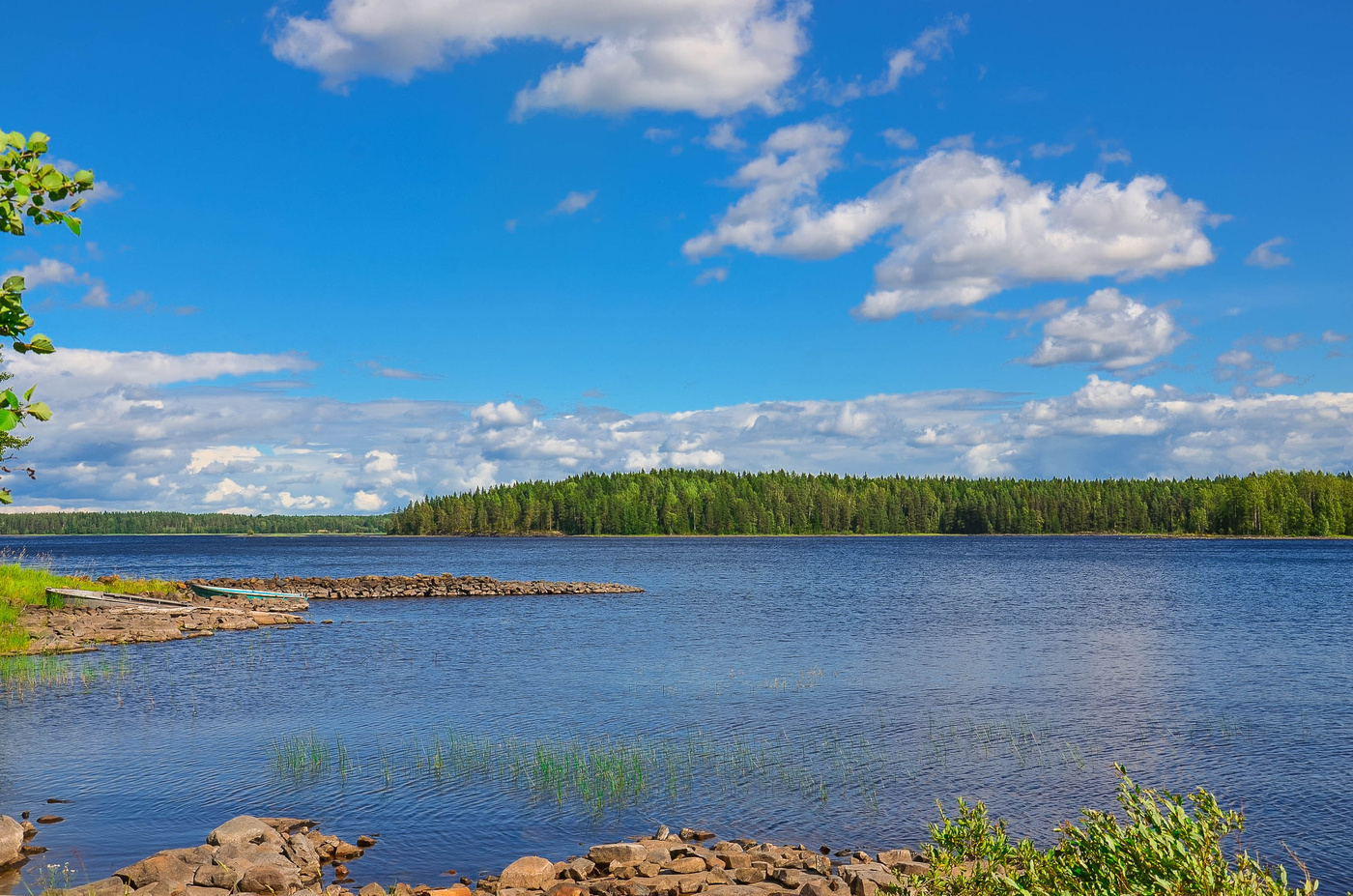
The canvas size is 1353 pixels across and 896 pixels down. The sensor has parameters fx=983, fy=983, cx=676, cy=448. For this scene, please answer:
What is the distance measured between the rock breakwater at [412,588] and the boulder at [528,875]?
6147 cm

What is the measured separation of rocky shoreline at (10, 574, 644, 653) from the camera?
138 ft

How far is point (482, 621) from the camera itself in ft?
186

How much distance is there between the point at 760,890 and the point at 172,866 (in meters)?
Result: 8.25

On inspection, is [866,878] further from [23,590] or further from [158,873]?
[23,590]

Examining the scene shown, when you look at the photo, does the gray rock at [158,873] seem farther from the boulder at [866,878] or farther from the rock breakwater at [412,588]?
the rock breakwater at [412,588]

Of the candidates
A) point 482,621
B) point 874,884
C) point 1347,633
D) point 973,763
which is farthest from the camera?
point 482,621

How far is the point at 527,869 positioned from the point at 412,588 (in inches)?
2609

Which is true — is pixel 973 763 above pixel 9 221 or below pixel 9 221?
below

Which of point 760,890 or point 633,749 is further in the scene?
point 633,749

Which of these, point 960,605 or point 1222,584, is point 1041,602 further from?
point 1222,584

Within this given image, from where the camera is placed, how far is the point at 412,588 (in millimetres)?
77938

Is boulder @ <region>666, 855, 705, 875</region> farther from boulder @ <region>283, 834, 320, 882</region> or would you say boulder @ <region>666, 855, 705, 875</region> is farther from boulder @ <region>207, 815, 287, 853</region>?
boulder @ <region>207, 815, 287, 853</region>

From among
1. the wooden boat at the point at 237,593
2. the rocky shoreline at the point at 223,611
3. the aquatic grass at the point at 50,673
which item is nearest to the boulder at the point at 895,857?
the aquatic grass at the point at 50,673

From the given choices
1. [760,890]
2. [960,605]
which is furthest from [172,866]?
[960,605]
